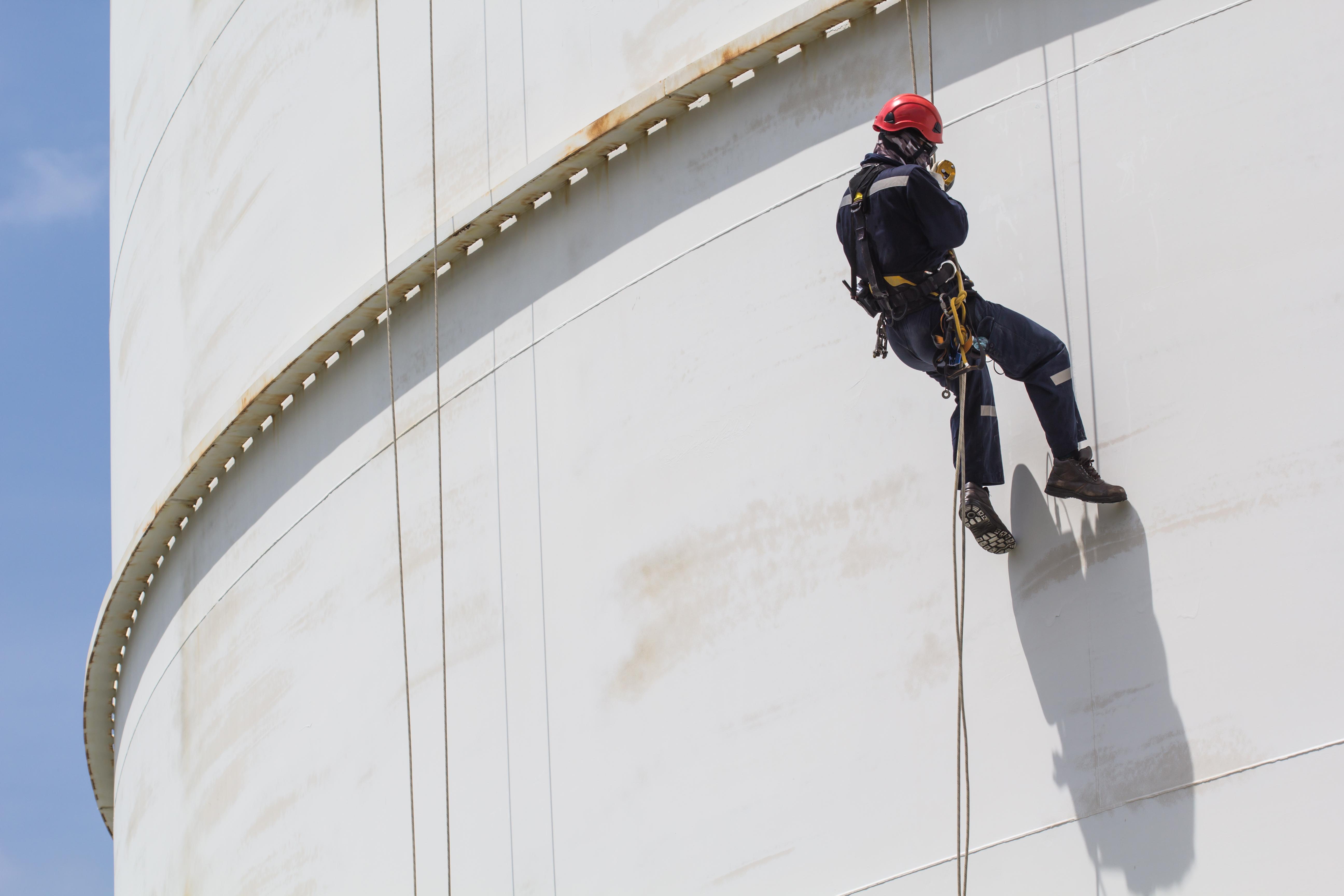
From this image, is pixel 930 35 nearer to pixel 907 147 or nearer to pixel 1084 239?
pixel 907 147

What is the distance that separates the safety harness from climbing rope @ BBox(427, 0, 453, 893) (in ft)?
11.4

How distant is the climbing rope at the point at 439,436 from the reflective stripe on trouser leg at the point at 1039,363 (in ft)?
12.2

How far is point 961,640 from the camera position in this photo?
6.66 m

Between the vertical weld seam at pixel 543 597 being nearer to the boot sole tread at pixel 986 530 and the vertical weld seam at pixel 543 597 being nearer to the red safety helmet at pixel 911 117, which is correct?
the boot sole tread at pixel 986 530

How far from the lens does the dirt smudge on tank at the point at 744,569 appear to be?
720 cm

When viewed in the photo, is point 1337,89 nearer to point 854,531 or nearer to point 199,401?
point 854,531

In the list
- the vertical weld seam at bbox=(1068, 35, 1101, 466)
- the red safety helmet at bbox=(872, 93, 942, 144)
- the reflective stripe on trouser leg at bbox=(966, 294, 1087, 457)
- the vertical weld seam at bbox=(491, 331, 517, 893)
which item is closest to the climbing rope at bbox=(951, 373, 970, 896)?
the reflective stripe on trouser leg at bbox=(966, 294, 1087, 457)

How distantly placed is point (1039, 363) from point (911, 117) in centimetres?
105

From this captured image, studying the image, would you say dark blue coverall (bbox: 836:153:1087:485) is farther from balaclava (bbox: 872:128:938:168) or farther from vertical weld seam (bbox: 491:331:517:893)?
vertical weld seam (bbox: 491:331:517:893)

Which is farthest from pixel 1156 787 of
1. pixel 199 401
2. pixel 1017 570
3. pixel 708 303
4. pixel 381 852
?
pixel 199 401

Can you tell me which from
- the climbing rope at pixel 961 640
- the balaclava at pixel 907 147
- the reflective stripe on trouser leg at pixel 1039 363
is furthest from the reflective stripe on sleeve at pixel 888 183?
the climbing rope at pixel 961 640

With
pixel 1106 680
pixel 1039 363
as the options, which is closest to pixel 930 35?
pixel 1039 363

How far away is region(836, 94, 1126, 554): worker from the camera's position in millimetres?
6363

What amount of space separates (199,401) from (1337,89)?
836cm
